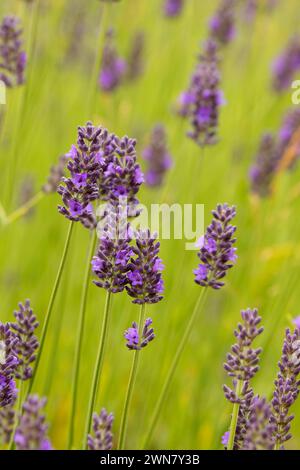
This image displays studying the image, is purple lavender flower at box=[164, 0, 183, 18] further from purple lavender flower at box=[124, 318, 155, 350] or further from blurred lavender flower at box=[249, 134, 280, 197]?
purple lavender flower at box=[124, 318, 155, 350]

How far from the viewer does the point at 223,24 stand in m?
3.25

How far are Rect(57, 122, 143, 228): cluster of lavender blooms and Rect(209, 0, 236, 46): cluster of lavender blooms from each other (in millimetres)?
2129

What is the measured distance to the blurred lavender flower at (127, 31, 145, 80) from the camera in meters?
3.92

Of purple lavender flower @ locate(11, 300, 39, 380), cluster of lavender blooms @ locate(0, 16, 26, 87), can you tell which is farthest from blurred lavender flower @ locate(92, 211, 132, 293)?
cluster of lavender blooms @ locate(0, 16, 26, 87)

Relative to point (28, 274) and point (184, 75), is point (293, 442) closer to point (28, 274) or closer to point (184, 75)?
point (28, 274)

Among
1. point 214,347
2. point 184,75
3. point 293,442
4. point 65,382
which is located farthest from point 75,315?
point 184,75

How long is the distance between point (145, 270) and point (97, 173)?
210 mm

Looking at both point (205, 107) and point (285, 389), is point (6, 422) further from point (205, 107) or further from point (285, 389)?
point (205, 107)

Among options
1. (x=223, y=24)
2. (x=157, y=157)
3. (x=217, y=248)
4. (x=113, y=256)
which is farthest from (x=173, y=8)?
(x=113, y=256)

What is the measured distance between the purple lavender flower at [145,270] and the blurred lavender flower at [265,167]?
1.95m

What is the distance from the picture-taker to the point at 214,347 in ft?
9.64

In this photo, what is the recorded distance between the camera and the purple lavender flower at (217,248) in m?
1.33
